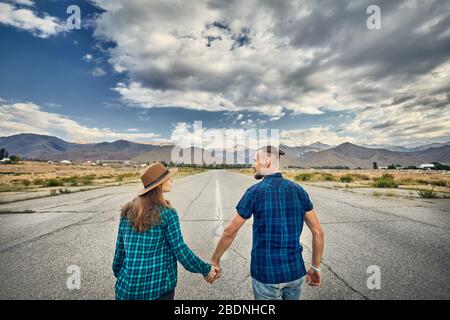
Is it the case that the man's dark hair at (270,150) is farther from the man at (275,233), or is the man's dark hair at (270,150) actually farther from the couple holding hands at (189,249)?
the man at (275,233)

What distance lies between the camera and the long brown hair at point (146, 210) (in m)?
2.05

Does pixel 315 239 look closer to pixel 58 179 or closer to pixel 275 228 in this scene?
pixel 275 228

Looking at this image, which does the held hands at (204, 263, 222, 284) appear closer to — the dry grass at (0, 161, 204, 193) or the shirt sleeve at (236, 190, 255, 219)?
the shirt sleeve at (236, 190, 255, 219)

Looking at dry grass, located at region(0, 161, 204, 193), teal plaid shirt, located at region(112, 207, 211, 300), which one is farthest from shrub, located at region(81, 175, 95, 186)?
teal plaid shirt, located at region(112, 207, 211, 300)

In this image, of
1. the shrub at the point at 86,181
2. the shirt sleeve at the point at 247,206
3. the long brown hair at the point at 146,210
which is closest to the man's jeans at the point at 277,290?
the shirt sleeve at the point at 247,206

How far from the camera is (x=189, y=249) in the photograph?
215 cm

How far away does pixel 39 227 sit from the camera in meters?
7.01

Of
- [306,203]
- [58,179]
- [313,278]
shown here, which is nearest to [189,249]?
[306,203]

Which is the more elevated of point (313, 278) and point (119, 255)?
point (119, 255)

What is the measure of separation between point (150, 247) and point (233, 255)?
2.99 m

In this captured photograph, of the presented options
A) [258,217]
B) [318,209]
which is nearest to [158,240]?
[258,217]

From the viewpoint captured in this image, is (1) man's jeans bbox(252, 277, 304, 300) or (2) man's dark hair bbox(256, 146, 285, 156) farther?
(2) man's dark hair bbox(256, 146, 285, 156)

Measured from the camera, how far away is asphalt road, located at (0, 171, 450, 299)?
3.31 meters
